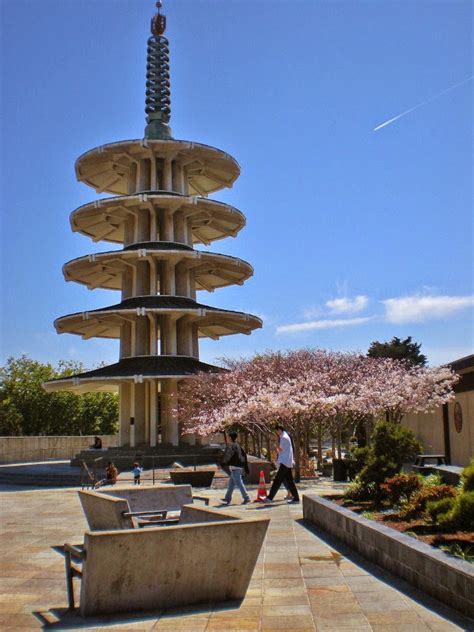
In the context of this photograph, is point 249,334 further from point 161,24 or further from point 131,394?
point 161,24

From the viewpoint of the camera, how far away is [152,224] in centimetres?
4091

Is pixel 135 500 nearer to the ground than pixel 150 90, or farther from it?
nearer to the ground

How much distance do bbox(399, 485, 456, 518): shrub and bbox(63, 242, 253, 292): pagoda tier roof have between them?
28.7 metres

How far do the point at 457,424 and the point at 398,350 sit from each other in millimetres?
31967

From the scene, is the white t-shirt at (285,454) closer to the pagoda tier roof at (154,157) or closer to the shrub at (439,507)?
the shrub at (439,507)

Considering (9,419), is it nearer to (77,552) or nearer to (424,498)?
(424,498)

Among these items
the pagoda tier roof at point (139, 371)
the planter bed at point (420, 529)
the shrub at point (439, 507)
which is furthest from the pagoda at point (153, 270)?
the shrub at point (439, 507)

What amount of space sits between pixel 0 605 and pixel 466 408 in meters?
25.9

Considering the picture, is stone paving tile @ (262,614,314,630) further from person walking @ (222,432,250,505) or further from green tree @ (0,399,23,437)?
green tree @ (0,399,23,437)

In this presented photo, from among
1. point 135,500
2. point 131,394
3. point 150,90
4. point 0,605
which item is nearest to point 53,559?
point 135,500

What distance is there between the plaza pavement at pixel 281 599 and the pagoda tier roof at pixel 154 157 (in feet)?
105

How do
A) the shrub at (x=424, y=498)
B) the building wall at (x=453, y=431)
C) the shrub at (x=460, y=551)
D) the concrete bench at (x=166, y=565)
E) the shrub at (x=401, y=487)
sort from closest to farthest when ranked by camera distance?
the concrete bench at (x=166, y=565) → the shrub at (x=460, y=551) → the shrub at (x=424, y=498) → the shrub at (x=401, y=487) → the building wall at (x=453, y=431)

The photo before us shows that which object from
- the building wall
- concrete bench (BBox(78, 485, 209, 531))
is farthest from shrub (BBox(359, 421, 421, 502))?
the building wall

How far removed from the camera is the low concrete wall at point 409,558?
21.9 feet
